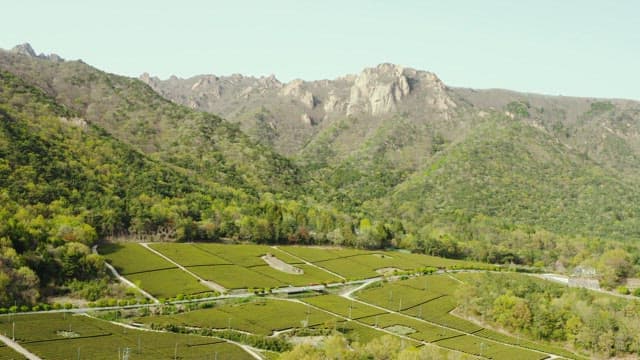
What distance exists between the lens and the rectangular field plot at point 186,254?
108 metres

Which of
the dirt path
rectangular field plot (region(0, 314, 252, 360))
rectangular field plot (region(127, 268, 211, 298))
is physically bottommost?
rectangular field plot (region(0, 314, 252, 360))

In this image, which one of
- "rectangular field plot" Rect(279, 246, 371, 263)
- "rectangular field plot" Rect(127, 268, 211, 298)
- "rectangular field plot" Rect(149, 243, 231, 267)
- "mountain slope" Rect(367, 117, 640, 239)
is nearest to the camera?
"rectangular field plot" Rect(127, 268, 211, 298)

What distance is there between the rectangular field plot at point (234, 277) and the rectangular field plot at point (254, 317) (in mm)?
8862

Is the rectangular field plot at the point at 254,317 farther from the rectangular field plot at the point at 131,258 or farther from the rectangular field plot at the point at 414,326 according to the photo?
the rectangular field plot at the point at 131,258

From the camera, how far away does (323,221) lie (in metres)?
150

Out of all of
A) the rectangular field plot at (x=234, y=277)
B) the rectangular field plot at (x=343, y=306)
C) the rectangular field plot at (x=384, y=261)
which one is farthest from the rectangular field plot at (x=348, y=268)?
the rectangular field plot at (x=343, y=306)

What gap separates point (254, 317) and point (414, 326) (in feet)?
72.9

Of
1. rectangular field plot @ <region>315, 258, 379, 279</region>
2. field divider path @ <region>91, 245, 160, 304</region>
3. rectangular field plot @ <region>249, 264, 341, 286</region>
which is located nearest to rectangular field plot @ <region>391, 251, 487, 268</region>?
rectangular field plot @ <region>315, 258, 379, 279</region>

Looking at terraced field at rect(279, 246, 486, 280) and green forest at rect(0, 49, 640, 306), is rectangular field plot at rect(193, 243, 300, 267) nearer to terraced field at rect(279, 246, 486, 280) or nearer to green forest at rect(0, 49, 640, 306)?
terraced field at rect(279, 246, 486, 280)

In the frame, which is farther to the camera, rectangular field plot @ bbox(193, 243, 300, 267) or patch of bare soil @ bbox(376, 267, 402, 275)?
patch of bare soil @ bbox(376, 267, 402, 275)

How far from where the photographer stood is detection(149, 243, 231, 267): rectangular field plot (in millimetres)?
107875

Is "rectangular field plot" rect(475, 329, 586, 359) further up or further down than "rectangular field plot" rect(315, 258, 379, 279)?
further down

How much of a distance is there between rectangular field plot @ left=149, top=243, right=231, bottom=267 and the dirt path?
41.3 meters

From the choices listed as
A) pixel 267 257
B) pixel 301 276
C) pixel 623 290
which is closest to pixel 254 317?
pixel 301 276
